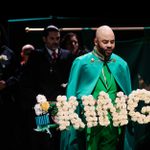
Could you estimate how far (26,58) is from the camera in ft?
23.6

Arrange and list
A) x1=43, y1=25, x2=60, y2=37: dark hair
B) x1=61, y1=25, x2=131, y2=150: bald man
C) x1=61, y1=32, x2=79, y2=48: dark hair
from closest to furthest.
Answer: x1=61, y1=25, x2=131, y2=150: bald man < x1=43, y1=25, x2=60, y2=37: dark hair < x1=61, y1=32, x2=79, y2=48: dark hair

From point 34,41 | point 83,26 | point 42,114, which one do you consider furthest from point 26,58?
point 42,114

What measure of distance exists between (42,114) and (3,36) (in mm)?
1499

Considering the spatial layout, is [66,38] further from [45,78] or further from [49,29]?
[45,78]

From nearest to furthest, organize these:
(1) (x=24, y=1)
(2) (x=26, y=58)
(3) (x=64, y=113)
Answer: (3) (x=64, y=113) → (2) (x=26, y=58) → (1) (x=24, y=1)

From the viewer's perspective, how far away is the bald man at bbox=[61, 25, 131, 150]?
5.78 metres

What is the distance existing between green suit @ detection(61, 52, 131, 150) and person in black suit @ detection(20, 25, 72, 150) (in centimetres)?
64

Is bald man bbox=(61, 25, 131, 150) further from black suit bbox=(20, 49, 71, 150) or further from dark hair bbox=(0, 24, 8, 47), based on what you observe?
dark hair bbox=(0, 24, 8, 47)

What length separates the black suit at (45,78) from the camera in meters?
6.52

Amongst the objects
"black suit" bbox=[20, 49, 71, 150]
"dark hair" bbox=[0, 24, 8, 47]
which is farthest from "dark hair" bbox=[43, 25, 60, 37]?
"dark hair" bbox=[0, 24, 8, 47]

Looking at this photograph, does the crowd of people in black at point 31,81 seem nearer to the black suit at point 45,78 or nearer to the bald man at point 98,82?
the black suit at point 45,78

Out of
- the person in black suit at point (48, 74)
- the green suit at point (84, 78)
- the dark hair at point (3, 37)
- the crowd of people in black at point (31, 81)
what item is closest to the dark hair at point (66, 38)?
the crowd of people in black at point (31, 81)

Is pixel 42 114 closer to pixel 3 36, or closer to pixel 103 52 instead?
pixel 103 52

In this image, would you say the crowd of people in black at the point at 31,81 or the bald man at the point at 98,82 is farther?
→ the crowd of people in black at the point at 31,81
